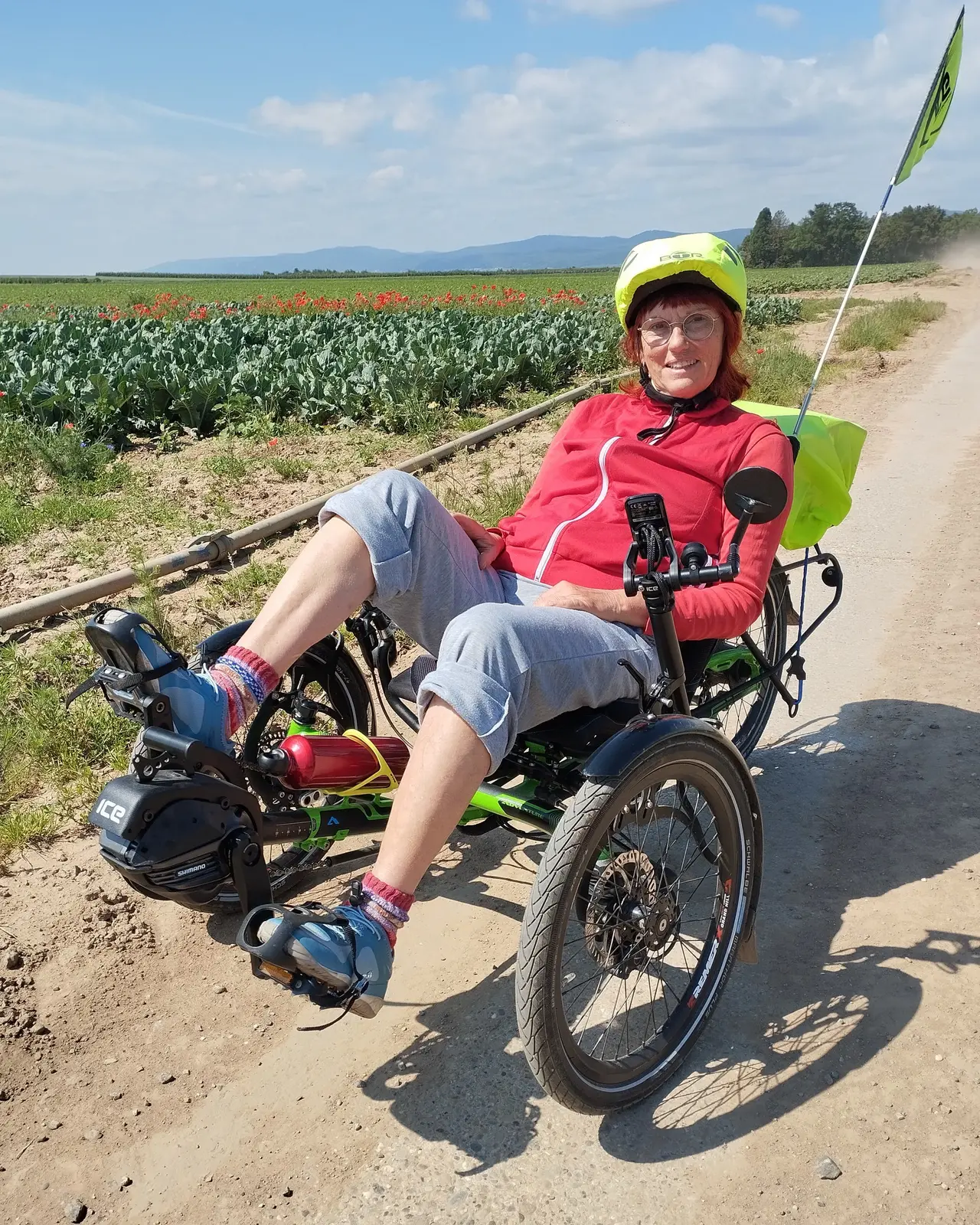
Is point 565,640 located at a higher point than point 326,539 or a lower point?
lower

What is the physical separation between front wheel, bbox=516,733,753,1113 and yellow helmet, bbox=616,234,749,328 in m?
1.29

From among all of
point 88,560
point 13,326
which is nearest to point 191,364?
point 88,560

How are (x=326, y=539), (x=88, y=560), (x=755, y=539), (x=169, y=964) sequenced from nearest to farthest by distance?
(x=326, y=539), (x=755, y=539), (x=169, y=964), (x=88, y=560)

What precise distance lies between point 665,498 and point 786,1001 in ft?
4.34

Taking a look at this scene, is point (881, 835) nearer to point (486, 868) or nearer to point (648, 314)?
point (486, 868)

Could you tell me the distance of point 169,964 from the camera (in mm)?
2668

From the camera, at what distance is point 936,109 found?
10.8ft

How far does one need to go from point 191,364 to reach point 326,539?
908 cm

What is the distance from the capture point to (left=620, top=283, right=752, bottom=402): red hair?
270 centimetres

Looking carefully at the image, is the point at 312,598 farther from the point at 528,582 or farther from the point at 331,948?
the point at 331,948

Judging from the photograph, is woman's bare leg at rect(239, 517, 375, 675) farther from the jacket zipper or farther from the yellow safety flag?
the yellow safety flag

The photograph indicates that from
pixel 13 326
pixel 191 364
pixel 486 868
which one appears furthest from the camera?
pixel 13 326

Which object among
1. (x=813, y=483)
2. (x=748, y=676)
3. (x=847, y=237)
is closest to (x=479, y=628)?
(x=748, y=676)

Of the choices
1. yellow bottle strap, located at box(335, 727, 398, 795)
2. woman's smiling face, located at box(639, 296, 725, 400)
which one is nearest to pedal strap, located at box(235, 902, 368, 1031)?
yellow bottle strap, located at box(335, 727, 398, 795)
